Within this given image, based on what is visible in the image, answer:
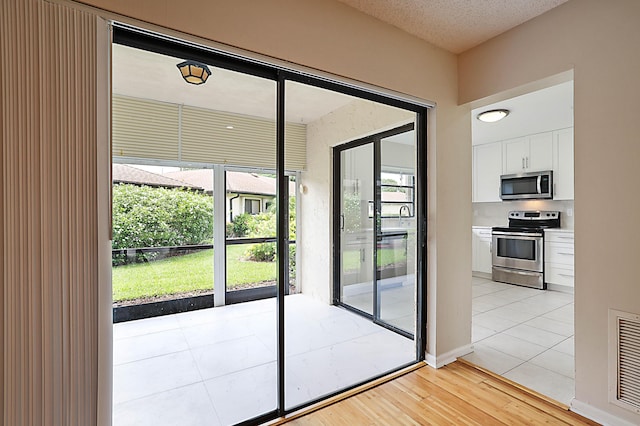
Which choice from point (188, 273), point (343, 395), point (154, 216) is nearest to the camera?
point (343, 395)

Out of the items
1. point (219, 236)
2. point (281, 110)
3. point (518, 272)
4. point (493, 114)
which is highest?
point (493, 114)

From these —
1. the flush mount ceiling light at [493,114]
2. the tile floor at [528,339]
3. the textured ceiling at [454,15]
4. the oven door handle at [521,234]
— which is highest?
the textured ceiling at [454,15]

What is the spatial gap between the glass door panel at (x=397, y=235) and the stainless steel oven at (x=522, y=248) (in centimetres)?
316

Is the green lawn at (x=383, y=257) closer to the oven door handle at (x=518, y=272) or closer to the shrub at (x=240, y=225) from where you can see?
the shrub at (x=240, y=225)

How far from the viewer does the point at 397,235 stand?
3293 mm

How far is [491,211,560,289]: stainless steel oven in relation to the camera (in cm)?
502

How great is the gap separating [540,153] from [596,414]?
446 centimetres

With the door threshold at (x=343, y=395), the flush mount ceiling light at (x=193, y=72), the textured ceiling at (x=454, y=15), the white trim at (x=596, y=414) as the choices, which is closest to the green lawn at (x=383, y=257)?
the door threshold at (x=343, y=395)

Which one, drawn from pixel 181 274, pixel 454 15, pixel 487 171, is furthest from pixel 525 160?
pixel 181 274

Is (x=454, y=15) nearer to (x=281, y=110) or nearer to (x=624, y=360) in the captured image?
(x=281, y=110)

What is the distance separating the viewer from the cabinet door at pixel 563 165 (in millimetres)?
4820

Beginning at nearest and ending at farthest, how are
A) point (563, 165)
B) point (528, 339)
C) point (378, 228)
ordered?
point (528, 339)
point (378, 228)
point (563, 165)

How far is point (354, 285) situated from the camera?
12.4 ft

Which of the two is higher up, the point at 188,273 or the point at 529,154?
the point at 529,154
